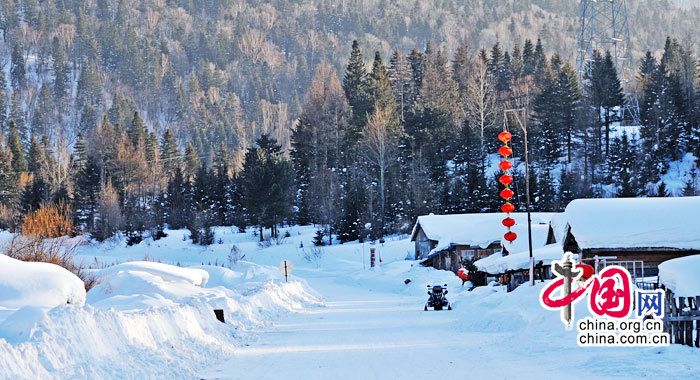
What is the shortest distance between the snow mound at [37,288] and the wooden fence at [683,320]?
11531mm

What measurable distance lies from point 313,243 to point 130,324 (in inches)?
2417

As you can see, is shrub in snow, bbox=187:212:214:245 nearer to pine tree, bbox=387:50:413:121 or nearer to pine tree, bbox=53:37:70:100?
pine tree, bbox=387:50:413:121

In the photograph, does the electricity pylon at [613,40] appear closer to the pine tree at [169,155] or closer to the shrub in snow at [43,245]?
the shrub in snow at [43,245]

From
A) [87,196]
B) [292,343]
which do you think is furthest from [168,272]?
[87,196]

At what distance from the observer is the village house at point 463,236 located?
165ft

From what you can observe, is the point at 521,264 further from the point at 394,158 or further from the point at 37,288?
the point at 394,158

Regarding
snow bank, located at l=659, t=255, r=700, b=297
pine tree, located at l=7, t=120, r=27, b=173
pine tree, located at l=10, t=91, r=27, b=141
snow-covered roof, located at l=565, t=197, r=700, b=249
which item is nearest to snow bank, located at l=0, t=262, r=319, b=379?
snow bank, located at l=659, t=255, r=700, b=297

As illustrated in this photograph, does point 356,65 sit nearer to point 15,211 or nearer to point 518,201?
point 518,201

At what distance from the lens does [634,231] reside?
28297mm

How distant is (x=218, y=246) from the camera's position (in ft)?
249

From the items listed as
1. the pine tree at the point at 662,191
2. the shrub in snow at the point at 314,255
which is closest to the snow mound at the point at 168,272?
the shrub in snow at the point at 314,255

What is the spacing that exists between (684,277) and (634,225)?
52.9 ft

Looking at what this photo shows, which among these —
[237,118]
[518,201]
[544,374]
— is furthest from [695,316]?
[237,118]

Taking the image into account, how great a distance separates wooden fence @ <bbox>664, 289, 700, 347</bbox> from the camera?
12883 millimetres
